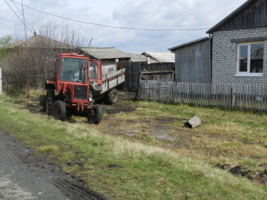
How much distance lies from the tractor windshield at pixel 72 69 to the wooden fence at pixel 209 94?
553 centimetres

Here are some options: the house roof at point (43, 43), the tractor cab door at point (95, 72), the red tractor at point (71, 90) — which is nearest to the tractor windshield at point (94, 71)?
the tractor cab door at point (95, 72)

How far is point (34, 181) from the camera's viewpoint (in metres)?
5.13

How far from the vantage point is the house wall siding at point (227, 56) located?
15.6m

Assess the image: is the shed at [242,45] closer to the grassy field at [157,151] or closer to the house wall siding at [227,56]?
the house wall siding at [227,56]

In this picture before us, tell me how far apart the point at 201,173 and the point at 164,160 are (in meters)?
0.91

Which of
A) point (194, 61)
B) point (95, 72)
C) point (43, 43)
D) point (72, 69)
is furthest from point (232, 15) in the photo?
point (43, 43)

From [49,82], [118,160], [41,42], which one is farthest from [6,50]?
[118,160]

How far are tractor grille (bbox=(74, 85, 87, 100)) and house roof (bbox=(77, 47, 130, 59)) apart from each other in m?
14.3

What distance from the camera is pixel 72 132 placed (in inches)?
354

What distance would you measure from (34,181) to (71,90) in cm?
639

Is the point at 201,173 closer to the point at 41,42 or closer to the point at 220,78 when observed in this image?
the point at 220,78

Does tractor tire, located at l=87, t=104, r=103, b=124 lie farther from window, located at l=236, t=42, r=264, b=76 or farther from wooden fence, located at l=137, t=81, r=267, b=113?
window, located at l=236, t=42, r=264, b=76

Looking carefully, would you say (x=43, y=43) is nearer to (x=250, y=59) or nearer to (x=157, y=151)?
(x=250, y=59)

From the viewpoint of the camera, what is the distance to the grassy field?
15.5ft
